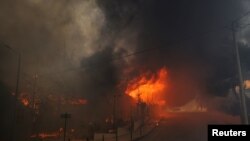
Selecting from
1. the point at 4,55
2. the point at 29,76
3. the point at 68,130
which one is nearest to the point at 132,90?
the point at 68,130

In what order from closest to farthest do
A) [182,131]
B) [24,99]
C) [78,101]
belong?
[182,131], [24,99], [78,101]

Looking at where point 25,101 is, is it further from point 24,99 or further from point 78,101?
point 78,101

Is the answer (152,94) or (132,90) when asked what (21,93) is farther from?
(152,94)

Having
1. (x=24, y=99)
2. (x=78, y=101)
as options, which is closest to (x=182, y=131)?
(x=78, y=101)

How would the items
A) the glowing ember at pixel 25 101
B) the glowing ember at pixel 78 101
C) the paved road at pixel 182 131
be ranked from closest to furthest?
1. the paved road at pixel 182 131
2. the glowing ember at pixel 25 101
3. the glowing ember at pixel 78 101

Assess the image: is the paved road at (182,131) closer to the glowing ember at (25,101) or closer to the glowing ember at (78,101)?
the glowing ember at (78,101)

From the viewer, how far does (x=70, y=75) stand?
86.6m

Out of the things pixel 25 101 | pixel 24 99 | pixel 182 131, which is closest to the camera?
pixel 182 131

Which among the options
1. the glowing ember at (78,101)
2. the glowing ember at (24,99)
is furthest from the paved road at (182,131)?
the glowing ember at (24,99)

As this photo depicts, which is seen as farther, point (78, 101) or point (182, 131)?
point (78, 101)

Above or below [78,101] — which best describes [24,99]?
below

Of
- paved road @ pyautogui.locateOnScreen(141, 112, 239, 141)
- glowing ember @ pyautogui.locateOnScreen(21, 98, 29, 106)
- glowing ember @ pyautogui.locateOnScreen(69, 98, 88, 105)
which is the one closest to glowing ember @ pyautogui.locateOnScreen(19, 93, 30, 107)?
glowing ember @ pyautogui.locateOnScreen(21, 98, 29, 106)

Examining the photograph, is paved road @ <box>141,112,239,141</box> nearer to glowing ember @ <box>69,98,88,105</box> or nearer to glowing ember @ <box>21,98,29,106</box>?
glowing ember @ <box>69,98,88,105</box>

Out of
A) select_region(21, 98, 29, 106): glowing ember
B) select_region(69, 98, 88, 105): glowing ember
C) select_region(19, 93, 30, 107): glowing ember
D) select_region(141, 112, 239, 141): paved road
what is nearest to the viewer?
select_region(141, 112, 239, 141): paved road
